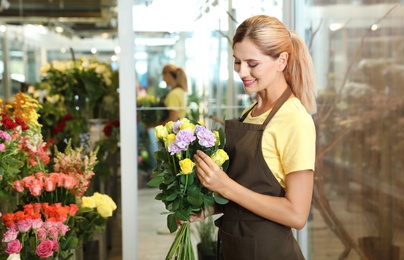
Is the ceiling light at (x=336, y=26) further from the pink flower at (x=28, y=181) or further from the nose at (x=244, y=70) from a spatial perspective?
the pink flower at (x=28, y=181)

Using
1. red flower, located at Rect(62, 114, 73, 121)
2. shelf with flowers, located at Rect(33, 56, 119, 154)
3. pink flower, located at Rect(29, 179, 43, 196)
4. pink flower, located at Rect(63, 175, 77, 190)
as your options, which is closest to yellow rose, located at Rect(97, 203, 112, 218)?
pink flower, located at Rect(63, 175, 77, 190)

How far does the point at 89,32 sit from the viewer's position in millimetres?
5840

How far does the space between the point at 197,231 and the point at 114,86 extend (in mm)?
1479

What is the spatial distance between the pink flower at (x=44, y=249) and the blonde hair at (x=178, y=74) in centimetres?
187

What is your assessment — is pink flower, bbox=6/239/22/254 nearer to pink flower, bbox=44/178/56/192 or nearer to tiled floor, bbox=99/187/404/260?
pink flower, bbox=44/178/56/192

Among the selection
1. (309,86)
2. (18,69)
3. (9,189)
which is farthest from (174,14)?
(18,69)

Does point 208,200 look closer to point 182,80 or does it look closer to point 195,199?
point 195,199

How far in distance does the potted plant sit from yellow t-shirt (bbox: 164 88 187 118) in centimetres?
72

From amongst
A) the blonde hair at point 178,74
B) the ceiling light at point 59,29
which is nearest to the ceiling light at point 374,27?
the blonde hair at point 178,74

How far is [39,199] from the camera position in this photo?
8.16ft

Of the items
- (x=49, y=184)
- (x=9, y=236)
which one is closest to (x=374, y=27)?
(x=49, y=184)

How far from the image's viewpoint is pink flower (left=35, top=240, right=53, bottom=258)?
82.3 inches

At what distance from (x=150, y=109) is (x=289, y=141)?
2032 millimetres

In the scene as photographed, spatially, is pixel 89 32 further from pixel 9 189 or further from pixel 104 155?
pixel 9 189
